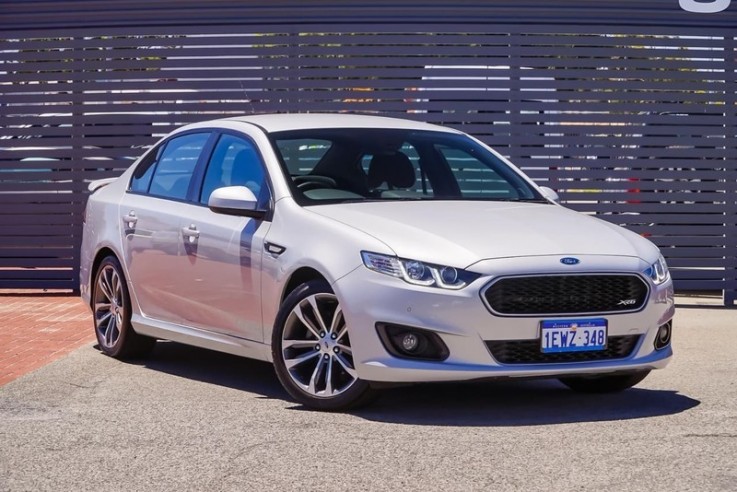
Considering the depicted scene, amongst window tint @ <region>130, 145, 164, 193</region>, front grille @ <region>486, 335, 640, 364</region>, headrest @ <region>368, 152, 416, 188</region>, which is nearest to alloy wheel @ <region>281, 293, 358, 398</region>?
front grille @ <region>486, 335, 640, 364</region>

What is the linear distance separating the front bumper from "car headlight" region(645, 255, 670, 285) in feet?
1.50

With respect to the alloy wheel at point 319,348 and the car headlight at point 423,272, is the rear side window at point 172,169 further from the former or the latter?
the car headlight at point 423,272

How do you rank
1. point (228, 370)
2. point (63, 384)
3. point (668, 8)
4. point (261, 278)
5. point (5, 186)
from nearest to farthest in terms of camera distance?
point (261, 278)
point (63, 384)
point (228, 370)
point (668, 8)
point (5, 186)

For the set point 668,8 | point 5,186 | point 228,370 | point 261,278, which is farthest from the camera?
point 5,186

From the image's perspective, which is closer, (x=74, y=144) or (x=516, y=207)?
(x=516, y=207)

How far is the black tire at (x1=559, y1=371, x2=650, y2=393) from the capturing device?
806 cm

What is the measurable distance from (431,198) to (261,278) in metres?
1.14

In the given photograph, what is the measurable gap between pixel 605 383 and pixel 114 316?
3.40 m

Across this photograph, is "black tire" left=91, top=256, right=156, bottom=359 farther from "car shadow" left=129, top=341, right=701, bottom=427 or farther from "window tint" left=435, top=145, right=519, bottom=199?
"window tint" left=435, top=145, right=519, bottom=199

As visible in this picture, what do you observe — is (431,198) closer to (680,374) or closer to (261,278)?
(261,278)

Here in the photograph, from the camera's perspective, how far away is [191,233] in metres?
8.69

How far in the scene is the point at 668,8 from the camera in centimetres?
1380

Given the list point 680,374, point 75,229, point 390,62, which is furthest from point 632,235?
point 75,229

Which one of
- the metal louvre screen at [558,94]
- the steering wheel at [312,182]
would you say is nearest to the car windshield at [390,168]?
the steering wheel at [312,182]
